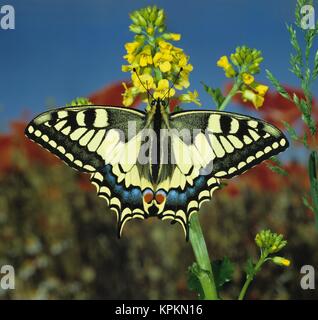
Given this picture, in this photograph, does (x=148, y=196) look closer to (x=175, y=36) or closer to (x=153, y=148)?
(x=153, y=148)

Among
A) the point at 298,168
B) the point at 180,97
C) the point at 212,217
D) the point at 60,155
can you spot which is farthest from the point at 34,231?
the point at 180,97

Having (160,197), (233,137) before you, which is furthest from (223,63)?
(160,197)

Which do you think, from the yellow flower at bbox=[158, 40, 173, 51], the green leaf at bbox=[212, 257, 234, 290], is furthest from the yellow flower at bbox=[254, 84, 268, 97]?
the green leaf at bbox=[212, 257, 234, 290]

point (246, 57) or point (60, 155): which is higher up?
point (246, 57)

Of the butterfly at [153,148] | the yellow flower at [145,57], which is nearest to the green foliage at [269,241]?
the butterfly at [153,148]

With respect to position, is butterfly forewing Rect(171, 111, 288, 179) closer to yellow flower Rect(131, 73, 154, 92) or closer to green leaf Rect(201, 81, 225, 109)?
green leaf Rect(201, 81, 225, 109)
